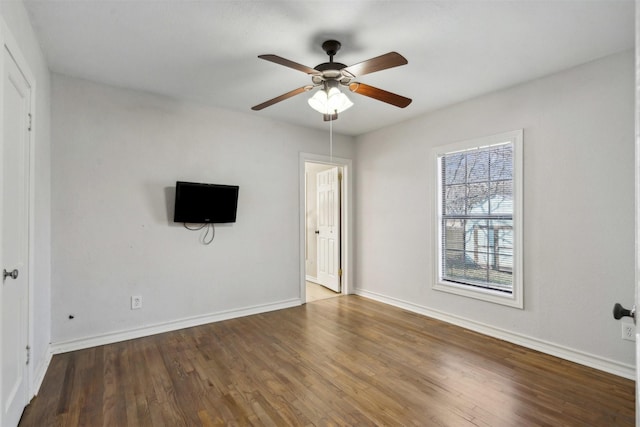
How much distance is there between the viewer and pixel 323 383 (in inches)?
92.6

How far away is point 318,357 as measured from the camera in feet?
9.12

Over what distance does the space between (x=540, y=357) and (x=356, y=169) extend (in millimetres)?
3266

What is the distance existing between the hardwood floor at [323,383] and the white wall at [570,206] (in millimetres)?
254

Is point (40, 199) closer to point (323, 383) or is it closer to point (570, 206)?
point (323, 383)

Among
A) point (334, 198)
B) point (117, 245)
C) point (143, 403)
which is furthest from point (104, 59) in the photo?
point (334, 198)

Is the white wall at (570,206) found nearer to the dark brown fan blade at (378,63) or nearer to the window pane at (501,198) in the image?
the window pane at (501,198)

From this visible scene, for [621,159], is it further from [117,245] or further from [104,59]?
[117,245]

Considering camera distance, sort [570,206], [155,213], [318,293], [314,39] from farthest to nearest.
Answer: [318,293], [155,213], [570,206], [314,39]

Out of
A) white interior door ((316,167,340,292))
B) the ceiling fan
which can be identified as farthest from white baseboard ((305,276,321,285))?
the ceiling fan

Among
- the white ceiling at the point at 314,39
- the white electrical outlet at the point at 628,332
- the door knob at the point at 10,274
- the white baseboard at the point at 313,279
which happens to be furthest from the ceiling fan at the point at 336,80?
the white baseboard at the point at 313,279

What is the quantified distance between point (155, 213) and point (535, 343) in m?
3.93

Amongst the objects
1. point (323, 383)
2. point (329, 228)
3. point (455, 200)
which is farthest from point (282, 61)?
point (329, 228)

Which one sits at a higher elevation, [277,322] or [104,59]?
[104,59]

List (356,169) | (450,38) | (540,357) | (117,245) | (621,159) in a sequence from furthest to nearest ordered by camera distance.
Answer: (356,169) → (117,245) → (540,357) → (621,159) → (450,38)
